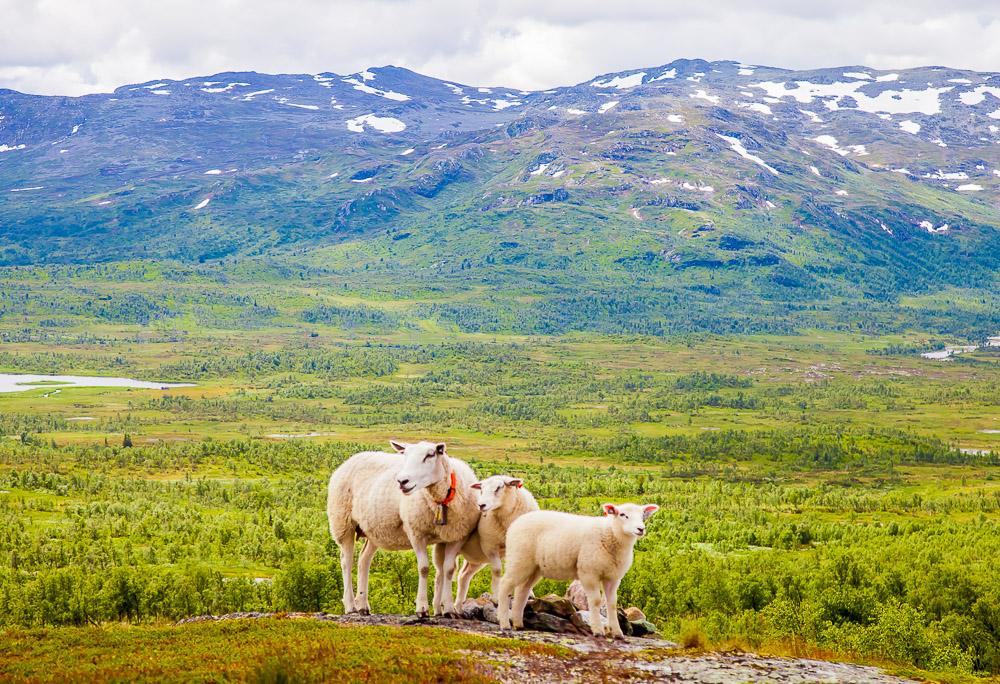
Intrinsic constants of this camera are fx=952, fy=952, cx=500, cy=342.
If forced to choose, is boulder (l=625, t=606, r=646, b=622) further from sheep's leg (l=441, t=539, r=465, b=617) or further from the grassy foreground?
the grassy foreground

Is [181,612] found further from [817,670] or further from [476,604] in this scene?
[817,670]

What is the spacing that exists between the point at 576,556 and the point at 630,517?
192cm

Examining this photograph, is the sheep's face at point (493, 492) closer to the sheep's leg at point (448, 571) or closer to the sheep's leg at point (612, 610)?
the sheep's leg at point (448, 571)

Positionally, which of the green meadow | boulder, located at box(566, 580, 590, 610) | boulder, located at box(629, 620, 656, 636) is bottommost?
Result: the green meadow

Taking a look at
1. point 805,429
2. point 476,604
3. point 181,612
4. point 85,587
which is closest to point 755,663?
point 476,604

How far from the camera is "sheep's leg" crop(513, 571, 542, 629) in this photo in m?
25.7

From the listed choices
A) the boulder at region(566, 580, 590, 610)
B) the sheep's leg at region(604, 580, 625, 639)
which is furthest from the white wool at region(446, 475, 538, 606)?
the boulder at region(566, 580, 590, 610)

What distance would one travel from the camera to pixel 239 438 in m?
160

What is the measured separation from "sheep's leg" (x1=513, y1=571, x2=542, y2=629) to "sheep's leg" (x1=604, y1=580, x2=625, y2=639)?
1.90 m

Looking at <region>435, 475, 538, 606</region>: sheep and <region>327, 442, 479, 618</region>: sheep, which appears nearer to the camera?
<region>327, 442, 479, 618</region>: sheep

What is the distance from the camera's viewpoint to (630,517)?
25.0 meters

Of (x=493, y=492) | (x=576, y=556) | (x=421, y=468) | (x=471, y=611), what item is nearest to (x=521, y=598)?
(x=576, y=556)

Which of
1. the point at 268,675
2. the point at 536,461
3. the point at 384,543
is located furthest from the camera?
the point at 536,461

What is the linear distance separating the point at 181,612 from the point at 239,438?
117597 millimetres
